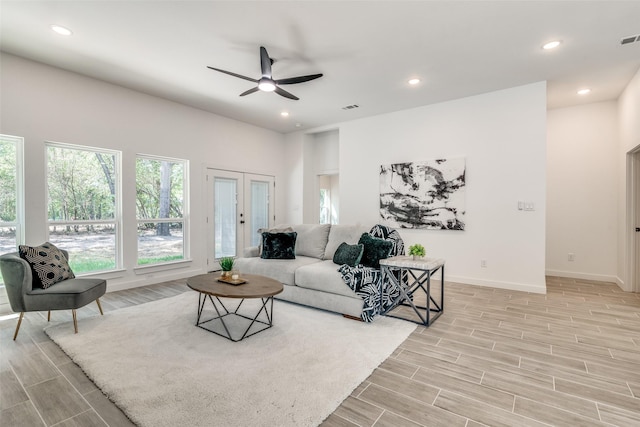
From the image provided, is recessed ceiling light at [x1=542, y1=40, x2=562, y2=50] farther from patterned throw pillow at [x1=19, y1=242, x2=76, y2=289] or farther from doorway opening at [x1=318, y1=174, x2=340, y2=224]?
doorway opening at [x1=318, y1=174, x2=340, y2=224]

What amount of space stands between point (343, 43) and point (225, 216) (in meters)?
4.09

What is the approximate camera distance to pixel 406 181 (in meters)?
5.51

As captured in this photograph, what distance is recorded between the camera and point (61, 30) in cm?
312

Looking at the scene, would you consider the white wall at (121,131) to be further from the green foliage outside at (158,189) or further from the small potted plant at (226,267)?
the small potted plant at (226,267)

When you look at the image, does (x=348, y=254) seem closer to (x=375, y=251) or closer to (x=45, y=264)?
(x=375, y=251)

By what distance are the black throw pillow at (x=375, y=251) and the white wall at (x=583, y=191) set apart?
13.0ft

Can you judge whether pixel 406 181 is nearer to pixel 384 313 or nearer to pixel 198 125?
pixel 384 313

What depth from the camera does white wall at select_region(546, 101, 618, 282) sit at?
5.08 meters

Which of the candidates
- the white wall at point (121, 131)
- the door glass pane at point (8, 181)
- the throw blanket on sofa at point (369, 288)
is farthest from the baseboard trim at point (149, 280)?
the throw blanket on sofa at point (369, 288)

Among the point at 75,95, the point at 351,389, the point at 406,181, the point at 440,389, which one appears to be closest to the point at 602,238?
the point at 406,181

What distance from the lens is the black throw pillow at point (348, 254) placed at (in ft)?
11.9

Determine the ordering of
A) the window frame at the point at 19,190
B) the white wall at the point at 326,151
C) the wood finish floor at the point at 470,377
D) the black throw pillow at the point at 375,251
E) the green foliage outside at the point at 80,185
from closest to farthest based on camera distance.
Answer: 1. the wood finish floor at the point at 470,377
2. the black throw pillow at the point at 375,251
3. the window frame at the point at 19,190
4. the green foliage outside at the point at 80,185
5. the white wall at the point at 326,151

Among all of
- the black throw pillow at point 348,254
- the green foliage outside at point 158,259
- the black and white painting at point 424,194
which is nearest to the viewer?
the black throw pillow at point 348,254

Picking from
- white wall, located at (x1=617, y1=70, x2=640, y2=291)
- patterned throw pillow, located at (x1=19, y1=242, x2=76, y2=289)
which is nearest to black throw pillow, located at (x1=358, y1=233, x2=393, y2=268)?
patterned throw pillow, located at (x1=19, y1=242, x2=76, y2=289)
